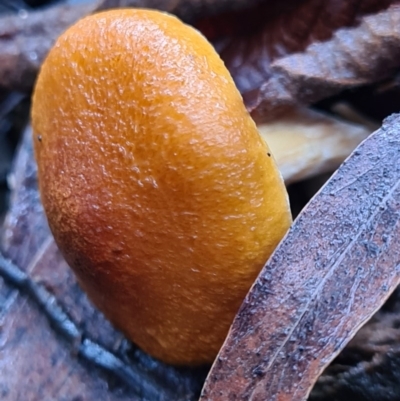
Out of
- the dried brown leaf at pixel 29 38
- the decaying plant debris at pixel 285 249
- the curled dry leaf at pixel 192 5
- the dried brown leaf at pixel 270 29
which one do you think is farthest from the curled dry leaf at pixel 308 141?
the dried brown leaf at pixel 29 38

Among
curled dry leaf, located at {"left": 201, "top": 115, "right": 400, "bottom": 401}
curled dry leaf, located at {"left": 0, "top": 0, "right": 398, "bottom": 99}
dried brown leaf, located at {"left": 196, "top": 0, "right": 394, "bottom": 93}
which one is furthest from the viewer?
dried brown leaf, located at {"left": 196, "top": 0, "right": 394, "bottom": 93}

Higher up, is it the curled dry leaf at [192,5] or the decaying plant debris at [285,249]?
the curled dry leaf at [192,5]

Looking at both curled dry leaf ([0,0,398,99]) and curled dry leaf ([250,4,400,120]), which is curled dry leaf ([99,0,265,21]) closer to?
curled dry leaf ([0,0,398,99])

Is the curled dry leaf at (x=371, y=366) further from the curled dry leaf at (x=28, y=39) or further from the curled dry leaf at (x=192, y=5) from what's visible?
the curled dry leaf at (x=28, y=39)

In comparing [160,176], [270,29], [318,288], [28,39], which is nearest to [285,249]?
[318,288]

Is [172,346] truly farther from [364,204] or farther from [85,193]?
[364,204]

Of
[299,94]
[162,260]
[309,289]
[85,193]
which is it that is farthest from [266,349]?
[299,94]

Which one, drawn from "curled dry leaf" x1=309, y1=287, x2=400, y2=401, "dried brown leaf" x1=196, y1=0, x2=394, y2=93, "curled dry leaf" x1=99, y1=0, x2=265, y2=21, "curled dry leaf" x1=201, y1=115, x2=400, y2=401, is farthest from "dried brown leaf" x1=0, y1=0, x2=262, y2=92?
"curled dry leaf" x1=309, y1=287, x2=400, y2=401
